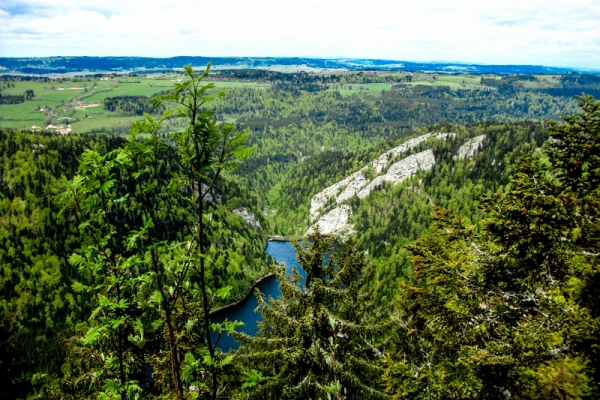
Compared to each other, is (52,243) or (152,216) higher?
(152,216)

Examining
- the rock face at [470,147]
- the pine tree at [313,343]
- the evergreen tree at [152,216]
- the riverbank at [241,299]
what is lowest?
the riverbank at [241,299]

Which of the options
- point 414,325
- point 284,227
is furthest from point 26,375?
point 284,227

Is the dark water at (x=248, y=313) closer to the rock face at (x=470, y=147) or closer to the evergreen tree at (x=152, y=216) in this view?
the evergreen tree at (x=152, y=216)

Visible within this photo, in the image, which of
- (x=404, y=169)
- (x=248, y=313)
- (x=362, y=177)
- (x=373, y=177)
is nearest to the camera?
(x=248, y=313)

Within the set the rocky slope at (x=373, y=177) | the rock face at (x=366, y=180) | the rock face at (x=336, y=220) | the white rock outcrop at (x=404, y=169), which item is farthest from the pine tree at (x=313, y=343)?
the white rock outcrop at (x=404, y=169)

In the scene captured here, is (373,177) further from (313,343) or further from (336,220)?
(313,343)

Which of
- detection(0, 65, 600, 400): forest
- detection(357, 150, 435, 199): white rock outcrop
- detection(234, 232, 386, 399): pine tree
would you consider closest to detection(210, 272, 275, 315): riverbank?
detection(0, 65, 600, 400): forest

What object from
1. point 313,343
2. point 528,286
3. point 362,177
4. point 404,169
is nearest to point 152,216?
point 313,343

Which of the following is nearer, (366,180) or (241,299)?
(241,299)
